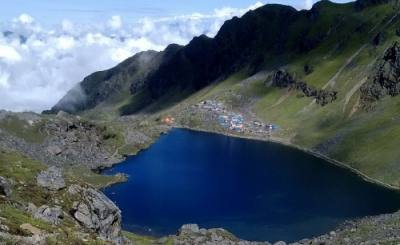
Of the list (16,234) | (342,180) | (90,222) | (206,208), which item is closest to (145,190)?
(206,208)

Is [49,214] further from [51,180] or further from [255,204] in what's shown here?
[255,204]

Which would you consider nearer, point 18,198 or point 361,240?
point 18,198

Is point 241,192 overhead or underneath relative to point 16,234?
underneath

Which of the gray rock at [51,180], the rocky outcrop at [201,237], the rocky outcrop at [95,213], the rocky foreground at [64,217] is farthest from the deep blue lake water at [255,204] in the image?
the rocky outcrop at [95,213]

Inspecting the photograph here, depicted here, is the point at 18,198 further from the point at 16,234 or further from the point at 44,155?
the point at 44,155

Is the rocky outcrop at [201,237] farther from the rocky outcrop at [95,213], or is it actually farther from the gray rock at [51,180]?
the gray rock at [51,180]

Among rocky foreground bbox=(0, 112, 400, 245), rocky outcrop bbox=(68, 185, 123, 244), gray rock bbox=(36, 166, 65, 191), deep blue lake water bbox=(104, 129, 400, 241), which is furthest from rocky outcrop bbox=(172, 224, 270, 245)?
gray rock bbox=(36, 166, 65, 191)

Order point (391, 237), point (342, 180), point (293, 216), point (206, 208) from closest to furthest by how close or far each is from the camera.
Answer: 1. point (391, 237)
2. point (293, 216)
3. point (206, 208)
4. point (342, 180)

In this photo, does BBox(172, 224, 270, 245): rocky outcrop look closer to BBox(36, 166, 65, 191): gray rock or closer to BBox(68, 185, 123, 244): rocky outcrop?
BBox(68, 185, 123, 244): rocky outcrop
